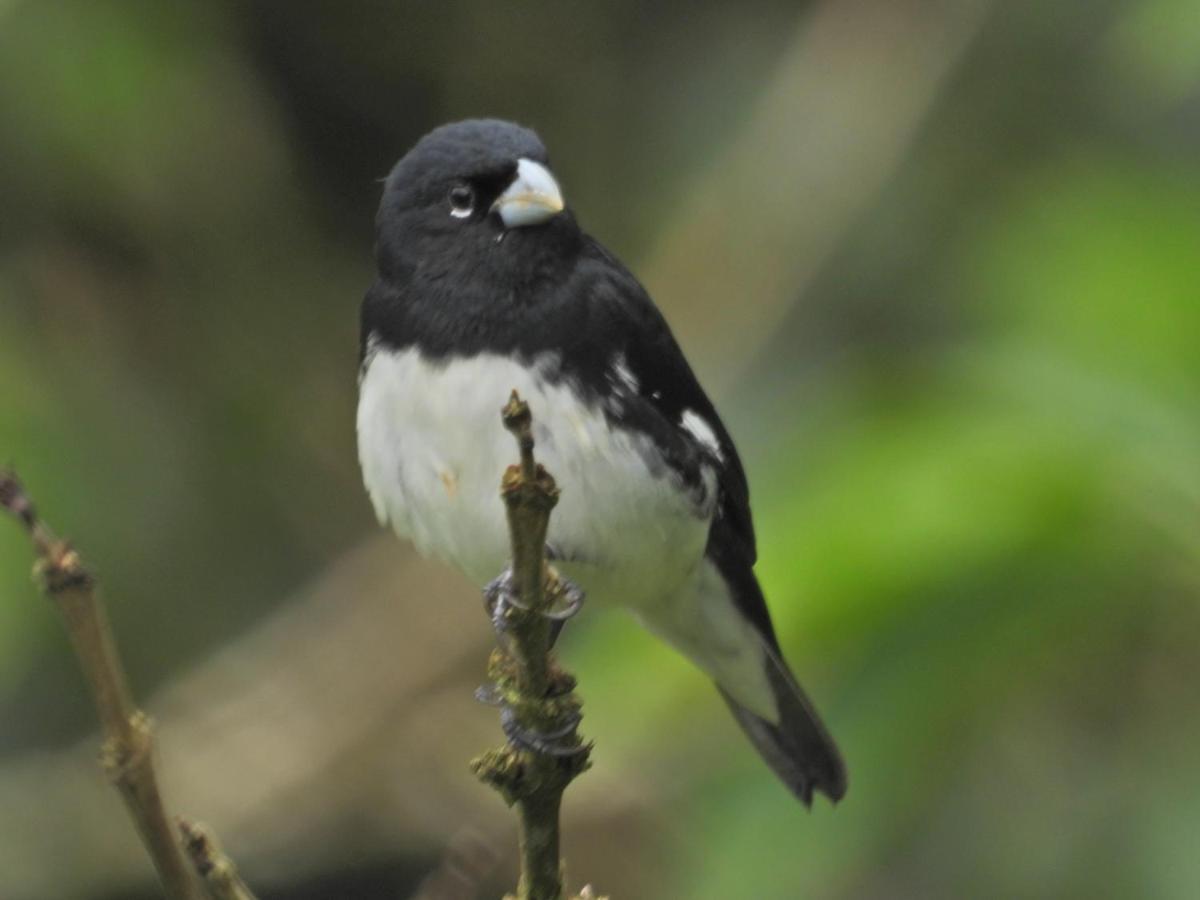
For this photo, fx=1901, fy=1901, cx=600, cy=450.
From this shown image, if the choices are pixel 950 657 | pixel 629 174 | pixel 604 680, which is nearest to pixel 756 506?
pixel 604 680

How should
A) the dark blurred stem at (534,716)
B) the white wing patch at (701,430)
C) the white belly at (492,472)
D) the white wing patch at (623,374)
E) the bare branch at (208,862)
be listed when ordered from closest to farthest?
1. the bare branch at (208,862)
2. the dark blurred stem at (534,716)
3. the white belly at (492,472)
4. the white wing patch at (623,374)
5. the white wing patch at (701,430)

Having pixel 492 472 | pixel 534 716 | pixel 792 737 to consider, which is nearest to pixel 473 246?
pixel 492 472

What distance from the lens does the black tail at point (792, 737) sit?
10.2ft

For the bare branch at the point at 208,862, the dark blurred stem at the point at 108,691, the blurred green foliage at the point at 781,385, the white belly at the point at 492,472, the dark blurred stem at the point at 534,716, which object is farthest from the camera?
the white belly at the point at 492,472

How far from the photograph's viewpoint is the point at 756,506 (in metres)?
2.83

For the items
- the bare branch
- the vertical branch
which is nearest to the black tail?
the bare branch

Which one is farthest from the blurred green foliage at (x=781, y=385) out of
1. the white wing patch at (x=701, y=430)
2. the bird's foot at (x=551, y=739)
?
the bird's foot at (x=551, y=739)

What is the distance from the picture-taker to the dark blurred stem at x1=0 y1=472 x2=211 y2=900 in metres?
1.19

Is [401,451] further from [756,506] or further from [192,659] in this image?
[192,659]

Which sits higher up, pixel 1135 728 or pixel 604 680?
pixel 1135 728

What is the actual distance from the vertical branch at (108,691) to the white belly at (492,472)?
53.9 inches

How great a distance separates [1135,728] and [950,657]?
→ 0.33 meters

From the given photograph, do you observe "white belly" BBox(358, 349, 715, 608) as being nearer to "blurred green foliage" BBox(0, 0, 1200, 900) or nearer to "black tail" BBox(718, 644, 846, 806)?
"blurred green foliage" BBox(0, 0, 1200, 900)

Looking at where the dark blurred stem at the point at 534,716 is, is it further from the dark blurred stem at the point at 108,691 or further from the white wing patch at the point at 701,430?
the white wing patch at the point at 701,430
